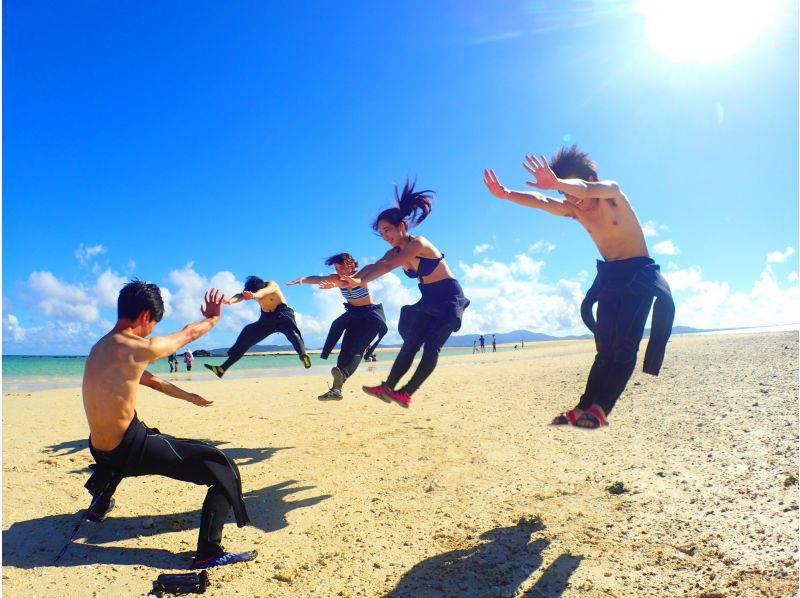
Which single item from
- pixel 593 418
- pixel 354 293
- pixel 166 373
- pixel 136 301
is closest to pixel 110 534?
pixel 136 301

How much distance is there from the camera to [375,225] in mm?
5629

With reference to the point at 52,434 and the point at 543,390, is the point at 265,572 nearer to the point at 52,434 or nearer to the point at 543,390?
the point at 52,434

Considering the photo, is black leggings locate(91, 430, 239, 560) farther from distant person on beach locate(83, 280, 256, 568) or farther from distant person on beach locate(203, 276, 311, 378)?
distant person on beach locate(203, 276, 311, 378)

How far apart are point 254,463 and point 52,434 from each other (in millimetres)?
5230

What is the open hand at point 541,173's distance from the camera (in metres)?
3.82

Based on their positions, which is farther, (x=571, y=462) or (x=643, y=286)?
(x=571, y=462)

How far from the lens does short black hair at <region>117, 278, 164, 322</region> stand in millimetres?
4484

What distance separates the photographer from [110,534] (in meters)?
5.70

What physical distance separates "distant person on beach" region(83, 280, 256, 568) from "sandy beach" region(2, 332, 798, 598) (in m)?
0.68

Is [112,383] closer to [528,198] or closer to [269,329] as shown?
[528,198]

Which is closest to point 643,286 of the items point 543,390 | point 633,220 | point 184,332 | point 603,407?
point 633,220

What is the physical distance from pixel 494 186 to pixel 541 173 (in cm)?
55

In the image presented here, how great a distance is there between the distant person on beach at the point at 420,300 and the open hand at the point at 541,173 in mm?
1668

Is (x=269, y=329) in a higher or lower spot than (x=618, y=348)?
higher
